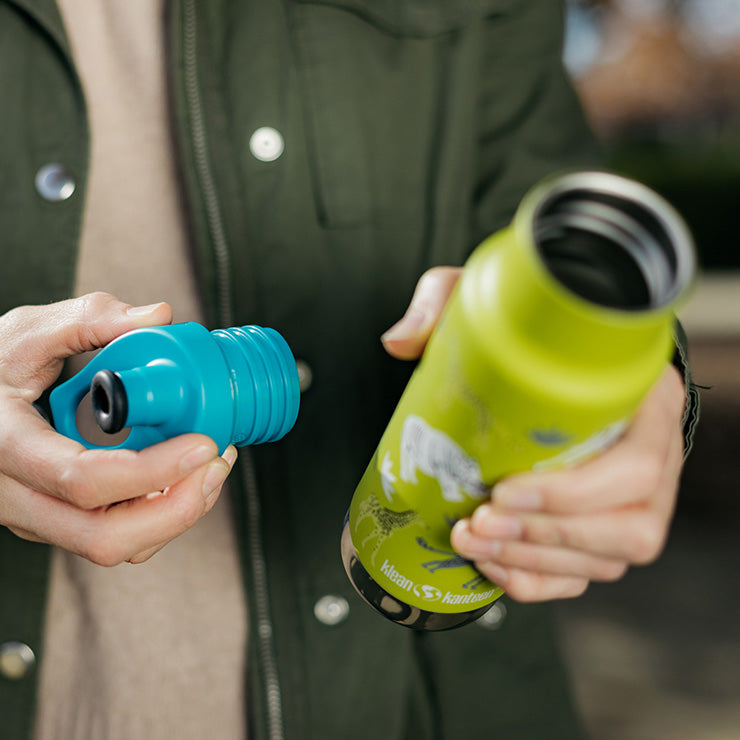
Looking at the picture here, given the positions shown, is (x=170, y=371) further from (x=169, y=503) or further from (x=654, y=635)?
(x=654, y=635)

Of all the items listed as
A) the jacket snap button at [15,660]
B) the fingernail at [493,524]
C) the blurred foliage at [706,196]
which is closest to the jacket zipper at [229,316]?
the jacket snap button at [15,660]

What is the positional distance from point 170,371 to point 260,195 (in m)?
0.34

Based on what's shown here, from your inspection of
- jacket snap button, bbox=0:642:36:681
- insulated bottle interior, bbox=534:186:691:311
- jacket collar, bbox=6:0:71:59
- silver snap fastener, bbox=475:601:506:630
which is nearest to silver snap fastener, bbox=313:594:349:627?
silver snap fastener, bbox=475:601:506:630

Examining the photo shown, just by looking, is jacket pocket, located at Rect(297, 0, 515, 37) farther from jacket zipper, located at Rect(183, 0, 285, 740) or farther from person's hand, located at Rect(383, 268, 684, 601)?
person's hand, located at Rect(383, 268, 684, 601)

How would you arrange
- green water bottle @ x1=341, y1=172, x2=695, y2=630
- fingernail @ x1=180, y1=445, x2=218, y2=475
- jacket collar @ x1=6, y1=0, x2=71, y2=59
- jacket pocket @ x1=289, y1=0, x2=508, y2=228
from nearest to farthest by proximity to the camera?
green water bottle @ x1=341, y1=172, x2=695, y2=630 < fingernail @ x1=180, y1=445, x2=218, y2=475 < jacket collar @ x1=6, y1=0, x2=71, y2=59 < jacket pocket @ x1=289, y1=0, x2=508, y2=228

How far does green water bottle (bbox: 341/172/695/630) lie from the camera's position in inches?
14.9

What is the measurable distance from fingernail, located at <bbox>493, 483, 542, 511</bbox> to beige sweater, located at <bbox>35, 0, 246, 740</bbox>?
423mm

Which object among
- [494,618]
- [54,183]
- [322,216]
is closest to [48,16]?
[54,183]

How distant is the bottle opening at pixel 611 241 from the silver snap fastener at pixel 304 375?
1.34 ft

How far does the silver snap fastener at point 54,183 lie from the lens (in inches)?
28.9

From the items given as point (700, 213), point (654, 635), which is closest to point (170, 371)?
point (654, 635)

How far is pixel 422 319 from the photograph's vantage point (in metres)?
0.54

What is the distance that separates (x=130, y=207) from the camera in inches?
30.4

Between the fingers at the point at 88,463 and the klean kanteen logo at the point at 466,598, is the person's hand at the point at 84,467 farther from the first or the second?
the klean kanteen logo at the point at 466,598
